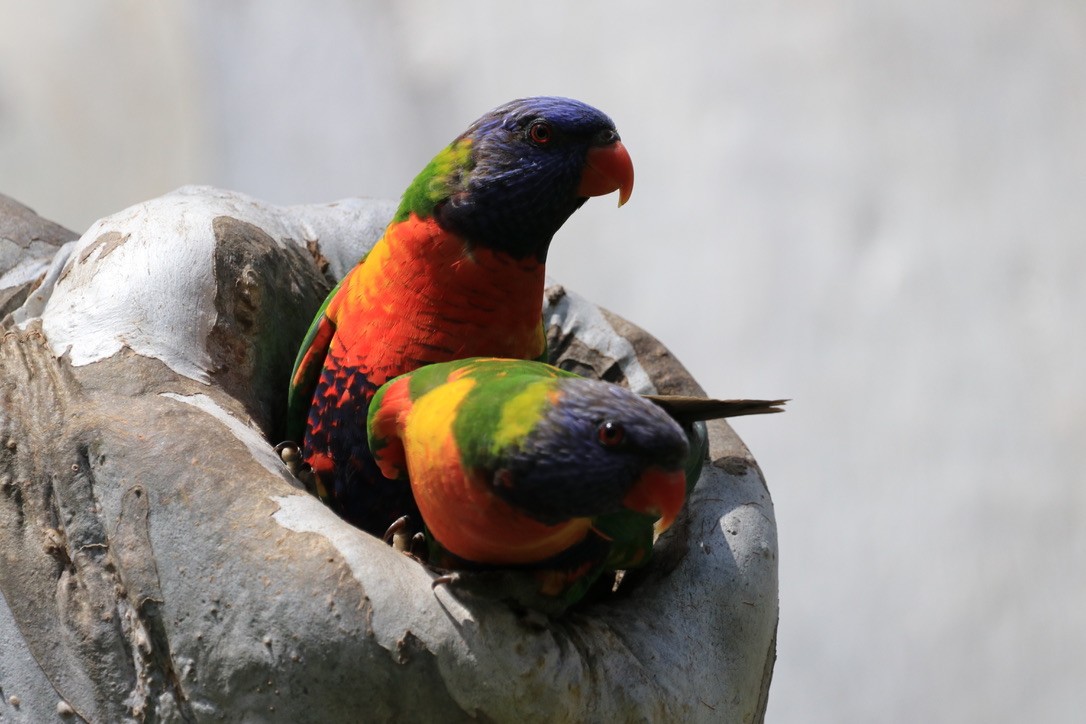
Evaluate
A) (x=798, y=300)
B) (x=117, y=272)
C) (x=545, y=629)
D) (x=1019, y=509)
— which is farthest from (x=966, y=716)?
(x=117, y=272)

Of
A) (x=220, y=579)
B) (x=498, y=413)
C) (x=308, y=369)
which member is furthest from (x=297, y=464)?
(x=498, y=413)

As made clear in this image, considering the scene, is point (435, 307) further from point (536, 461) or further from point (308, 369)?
point (536, 461)

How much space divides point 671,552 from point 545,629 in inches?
22.6

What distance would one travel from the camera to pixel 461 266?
2.14 meters

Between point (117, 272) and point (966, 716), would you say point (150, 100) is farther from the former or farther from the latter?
point (966, 716)

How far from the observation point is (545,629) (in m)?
1.74

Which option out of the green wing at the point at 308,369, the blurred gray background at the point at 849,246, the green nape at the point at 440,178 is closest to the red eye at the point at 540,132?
Result: the green nape at the point at 440,178

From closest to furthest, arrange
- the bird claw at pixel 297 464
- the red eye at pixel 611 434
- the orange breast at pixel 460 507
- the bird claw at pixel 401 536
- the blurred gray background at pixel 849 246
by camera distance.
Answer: the red eye at pixel 611 434, the orange breast at pixel 460 507, the bird claw at pixel 401 536, the bird claw at pixel 297 464, the blurred gray background at pixel 849 246

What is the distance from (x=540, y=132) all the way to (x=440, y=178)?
24 centimetres

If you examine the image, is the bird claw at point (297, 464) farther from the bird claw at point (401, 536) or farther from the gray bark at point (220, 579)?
the bird claw at point (401, 536)

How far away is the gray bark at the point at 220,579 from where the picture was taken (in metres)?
1.60

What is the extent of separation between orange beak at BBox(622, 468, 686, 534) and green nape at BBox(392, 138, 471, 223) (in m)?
0.87

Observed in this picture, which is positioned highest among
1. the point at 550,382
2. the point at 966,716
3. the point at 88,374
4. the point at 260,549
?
the point at 550,382

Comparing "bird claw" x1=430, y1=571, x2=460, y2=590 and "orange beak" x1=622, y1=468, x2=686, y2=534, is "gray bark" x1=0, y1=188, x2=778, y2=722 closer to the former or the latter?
"bird claw" x1=430, y1=571, x2=460, y2=590
